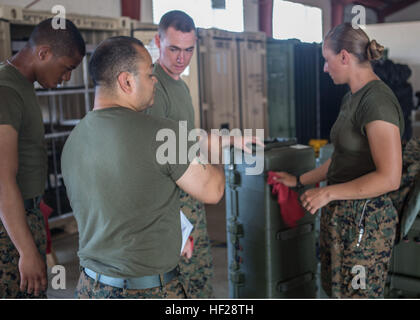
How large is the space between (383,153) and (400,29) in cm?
1128

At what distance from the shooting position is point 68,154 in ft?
5.00

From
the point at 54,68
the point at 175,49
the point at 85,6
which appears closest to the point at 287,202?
the point at 175,49

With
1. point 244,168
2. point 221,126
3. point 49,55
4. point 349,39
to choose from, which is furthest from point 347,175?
point 221,126

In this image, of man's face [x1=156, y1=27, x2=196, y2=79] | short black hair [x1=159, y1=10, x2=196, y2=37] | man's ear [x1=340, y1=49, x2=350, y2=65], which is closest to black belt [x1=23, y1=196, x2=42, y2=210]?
man's face [x1=156, y1=27, x2=196, y2=79]

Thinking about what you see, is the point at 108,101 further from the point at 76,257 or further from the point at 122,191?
the point at 76,257

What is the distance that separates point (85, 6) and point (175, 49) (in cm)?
421

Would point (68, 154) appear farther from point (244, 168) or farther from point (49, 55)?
point (244, 168)

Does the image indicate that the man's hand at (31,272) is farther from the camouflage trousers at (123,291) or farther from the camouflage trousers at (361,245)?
the camouflage trousers at (361,245)

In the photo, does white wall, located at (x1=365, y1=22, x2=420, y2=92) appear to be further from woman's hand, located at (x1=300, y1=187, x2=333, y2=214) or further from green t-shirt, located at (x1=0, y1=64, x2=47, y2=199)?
green t-shirt, located at (x1=0, y1=64, x2=47, y2=199)

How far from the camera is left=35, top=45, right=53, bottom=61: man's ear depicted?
6.24 ft

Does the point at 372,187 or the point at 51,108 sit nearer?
the point at 372,187

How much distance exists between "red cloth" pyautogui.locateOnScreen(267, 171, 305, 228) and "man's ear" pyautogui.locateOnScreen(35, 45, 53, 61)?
1.29 metres

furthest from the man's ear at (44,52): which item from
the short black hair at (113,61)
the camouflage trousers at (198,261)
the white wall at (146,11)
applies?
the white wall at (146,11)

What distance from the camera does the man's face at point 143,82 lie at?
58.7 inches
